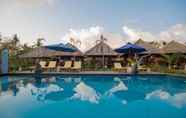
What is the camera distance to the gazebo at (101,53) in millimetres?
20825

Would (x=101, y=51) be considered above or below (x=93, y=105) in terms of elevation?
above

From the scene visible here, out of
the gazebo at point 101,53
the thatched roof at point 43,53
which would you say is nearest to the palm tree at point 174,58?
the gazebo at point 101,53

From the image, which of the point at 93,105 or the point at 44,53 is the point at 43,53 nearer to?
the point at 44,53

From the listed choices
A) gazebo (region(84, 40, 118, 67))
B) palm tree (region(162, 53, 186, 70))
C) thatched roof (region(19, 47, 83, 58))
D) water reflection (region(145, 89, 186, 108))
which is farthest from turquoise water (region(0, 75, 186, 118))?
thatched roof (region(19, 47, 83, 58))

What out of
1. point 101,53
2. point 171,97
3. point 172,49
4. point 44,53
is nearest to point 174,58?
point 172,49

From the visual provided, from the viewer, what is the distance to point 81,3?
16.3m

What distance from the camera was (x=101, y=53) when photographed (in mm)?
20844

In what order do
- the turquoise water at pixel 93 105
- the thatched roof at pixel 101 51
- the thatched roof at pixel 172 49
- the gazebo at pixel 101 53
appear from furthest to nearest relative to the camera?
the thatched roof at pixel 172 49
the gazebo at pixel 101 53
the thatched roof at pixel 101 51
the turquoise water at pixel 93 105

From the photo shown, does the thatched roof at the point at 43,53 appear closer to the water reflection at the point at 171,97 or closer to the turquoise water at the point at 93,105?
the turquoise water at the point at 93,105

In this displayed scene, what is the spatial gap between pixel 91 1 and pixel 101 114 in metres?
10.5

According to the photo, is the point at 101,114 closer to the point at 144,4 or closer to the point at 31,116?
the point at 31,116

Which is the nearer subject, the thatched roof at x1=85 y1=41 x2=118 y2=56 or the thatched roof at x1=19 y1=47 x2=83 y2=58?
the thatched roof at x1=85 y1=41 x2=118 y2=56

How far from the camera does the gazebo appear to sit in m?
20.8

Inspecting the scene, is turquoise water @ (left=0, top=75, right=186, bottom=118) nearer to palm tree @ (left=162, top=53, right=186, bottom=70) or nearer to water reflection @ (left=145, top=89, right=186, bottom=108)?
water reflection @ (left=145, top=89, right=186, bottom=108)
